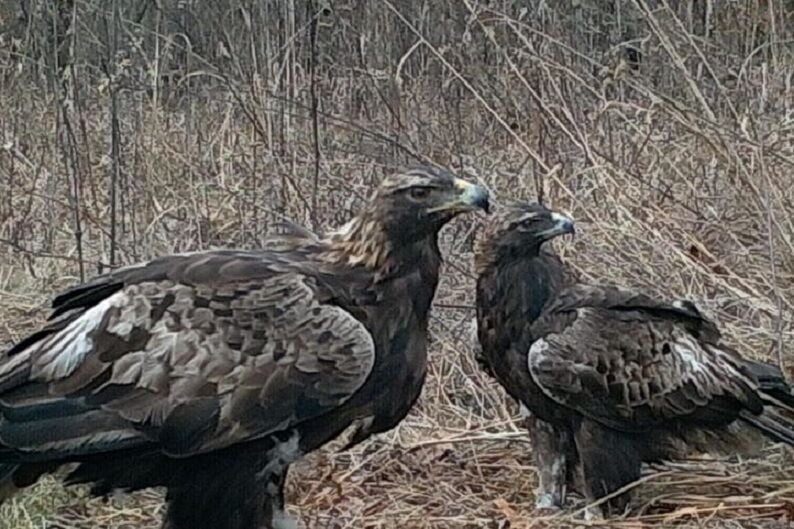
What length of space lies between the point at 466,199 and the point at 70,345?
1.20 meters

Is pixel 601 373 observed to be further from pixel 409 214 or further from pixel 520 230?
pixel 409 214

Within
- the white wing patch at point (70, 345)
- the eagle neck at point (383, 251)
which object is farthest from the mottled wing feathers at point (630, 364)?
the white wing patch at point (70, 345)

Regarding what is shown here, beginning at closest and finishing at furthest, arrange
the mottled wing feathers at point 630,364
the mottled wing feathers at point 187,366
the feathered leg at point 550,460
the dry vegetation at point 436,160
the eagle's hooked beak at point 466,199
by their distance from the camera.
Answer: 1. the mottled wing feathers at point 187,366
2. the eagle's hooked beak at point 466,199
3. the mottled wing feathers at point 630,364
4. the feathered leg at point 550,460
5. the dry vegetation at point 436,160

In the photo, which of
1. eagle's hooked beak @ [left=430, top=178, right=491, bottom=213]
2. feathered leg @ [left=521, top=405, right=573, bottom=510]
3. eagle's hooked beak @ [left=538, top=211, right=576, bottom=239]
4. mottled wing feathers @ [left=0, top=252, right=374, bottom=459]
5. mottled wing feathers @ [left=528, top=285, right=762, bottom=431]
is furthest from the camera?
feathered leg @ [left=521, top=405, right=573, bottom=510]

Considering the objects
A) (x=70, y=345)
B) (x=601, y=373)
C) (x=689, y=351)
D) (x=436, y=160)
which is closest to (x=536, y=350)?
(x=601, y=373)

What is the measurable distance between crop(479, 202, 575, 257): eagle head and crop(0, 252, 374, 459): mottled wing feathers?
3.66 feet

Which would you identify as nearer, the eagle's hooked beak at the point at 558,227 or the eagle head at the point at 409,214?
the eagle head at the point at 409,214

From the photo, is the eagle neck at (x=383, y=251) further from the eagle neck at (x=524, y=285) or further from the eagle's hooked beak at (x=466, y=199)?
the eagle neck at (x=524, y=285)

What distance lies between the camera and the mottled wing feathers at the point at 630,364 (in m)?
5.17

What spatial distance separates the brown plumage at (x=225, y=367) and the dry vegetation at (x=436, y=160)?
2.98ft

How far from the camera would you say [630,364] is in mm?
5234

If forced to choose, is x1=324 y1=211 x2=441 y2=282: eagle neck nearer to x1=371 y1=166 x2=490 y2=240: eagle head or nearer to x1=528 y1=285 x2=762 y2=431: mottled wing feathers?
x1=371 y1=166 x2=490 y2=240: eagle head

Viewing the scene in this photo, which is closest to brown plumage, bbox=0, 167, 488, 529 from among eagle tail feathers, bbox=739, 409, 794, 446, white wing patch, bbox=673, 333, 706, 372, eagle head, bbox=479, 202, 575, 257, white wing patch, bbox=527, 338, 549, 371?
white wing patch, bbox=527, 338, 549, 371

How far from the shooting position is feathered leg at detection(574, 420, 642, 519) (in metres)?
5.23
